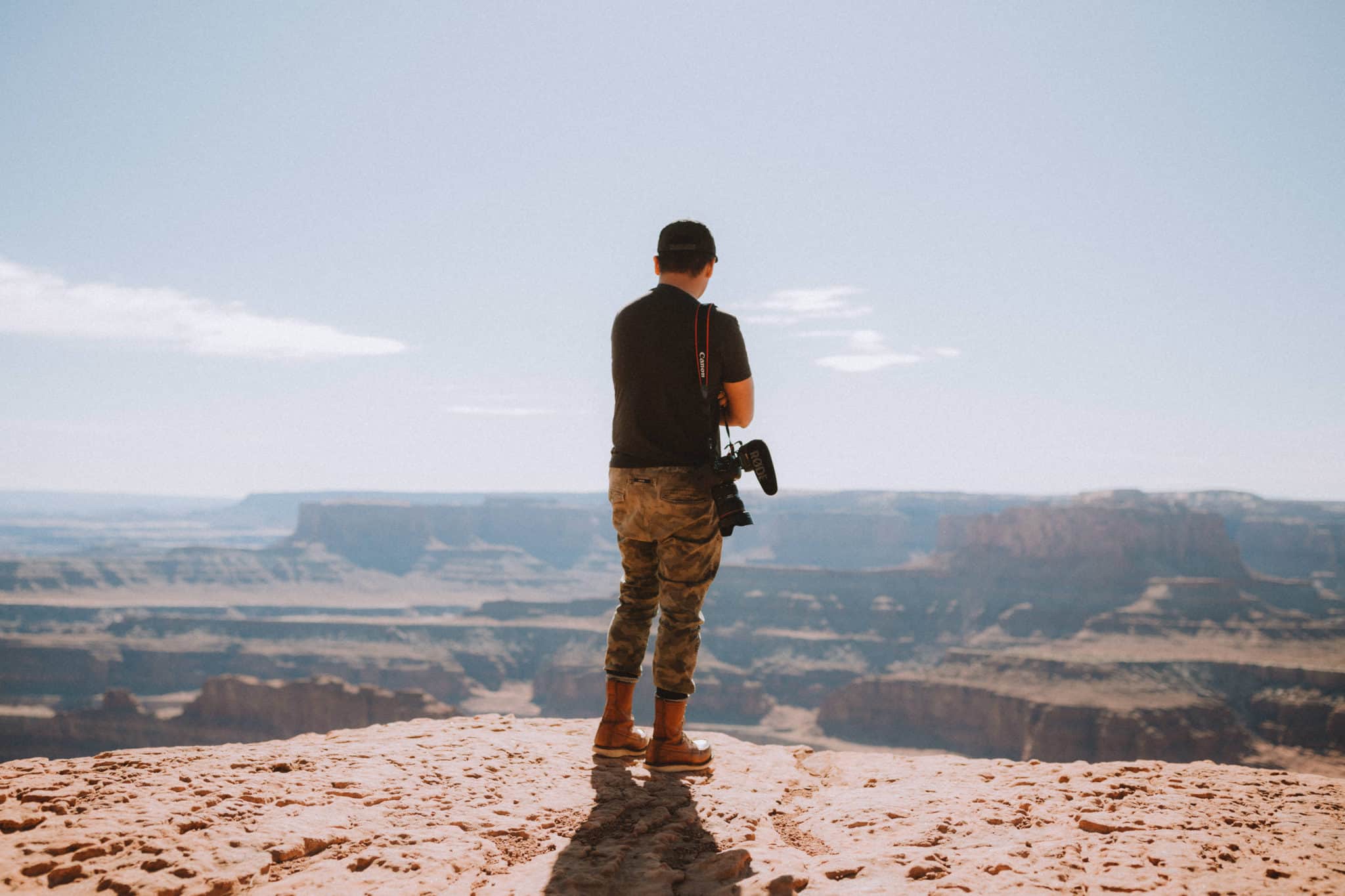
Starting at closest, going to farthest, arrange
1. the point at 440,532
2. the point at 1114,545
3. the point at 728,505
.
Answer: the point at 728,505 → the point at 1114,545 → the point at 440,532

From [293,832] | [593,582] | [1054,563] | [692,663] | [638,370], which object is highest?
[638,370]

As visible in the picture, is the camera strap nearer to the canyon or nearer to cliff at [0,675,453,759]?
the canyon

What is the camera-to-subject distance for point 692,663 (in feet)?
14.4

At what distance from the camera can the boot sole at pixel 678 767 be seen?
4.55 m

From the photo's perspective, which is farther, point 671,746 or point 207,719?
point 207,719

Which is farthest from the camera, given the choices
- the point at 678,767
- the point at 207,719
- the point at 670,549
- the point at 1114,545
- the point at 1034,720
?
the point at 1114,545

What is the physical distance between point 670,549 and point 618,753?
125 centimetres

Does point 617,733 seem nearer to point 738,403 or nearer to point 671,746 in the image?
point 671,746

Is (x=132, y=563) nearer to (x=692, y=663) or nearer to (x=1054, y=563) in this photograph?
(x=1054, y=563)

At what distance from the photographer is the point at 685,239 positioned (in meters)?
4.42

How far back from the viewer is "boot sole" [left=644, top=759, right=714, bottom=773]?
4.55m

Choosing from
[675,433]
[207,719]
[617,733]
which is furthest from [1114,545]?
[675,433]

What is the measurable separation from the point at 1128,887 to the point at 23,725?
59.9 m

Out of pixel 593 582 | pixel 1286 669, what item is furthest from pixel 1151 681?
pixel 593 582
